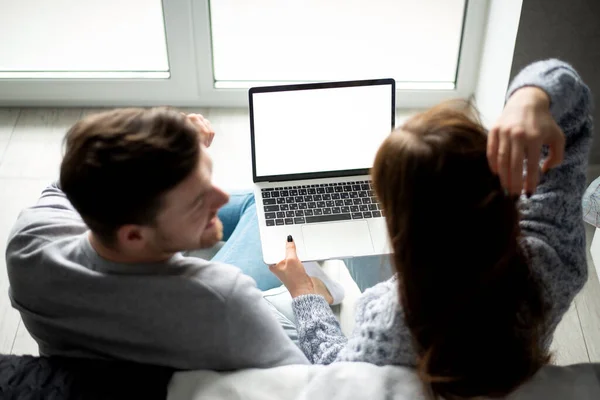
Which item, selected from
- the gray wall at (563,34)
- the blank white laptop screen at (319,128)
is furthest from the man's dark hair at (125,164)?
the gray wall at (563,34)

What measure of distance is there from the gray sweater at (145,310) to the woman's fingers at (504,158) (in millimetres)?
433

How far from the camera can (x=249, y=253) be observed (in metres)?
1.58

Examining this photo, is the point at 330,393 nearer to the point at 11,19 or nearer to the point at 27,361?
the point at 27,361

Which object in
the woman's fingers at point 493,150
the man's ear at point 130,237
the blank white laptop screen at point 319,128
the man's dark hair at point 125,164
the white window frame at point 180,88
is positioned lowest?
the white window frame at point 180,88

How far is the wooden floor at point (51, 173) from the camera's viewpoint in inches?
73.6

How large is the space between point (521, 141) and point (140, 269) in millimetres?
577

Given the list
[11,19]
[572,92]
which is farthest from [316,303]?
[11,19]

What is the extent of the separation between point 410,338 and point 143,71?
1792 mm

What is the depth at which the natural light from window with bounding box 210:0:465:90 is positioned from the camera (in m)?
2.44

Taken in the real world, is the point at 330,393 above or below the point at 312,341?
above

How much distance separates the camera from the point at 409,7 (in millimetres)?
2463

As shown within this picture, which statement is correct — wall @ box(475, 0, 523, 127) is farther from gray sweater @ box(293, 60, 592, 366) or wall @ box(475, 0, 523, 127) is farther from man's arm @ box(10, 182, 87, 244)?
man's arm @ box(10, 182, 87, 244)

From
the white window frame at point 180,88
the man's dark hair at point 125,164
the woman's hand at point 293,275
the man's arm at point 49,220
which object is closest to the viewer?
the man's dark hair at point 125,164

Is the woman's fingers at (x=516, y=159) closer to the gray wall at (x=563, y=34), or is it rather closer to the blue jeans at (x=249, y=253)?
the blue jeans at (x=249, y=253)
